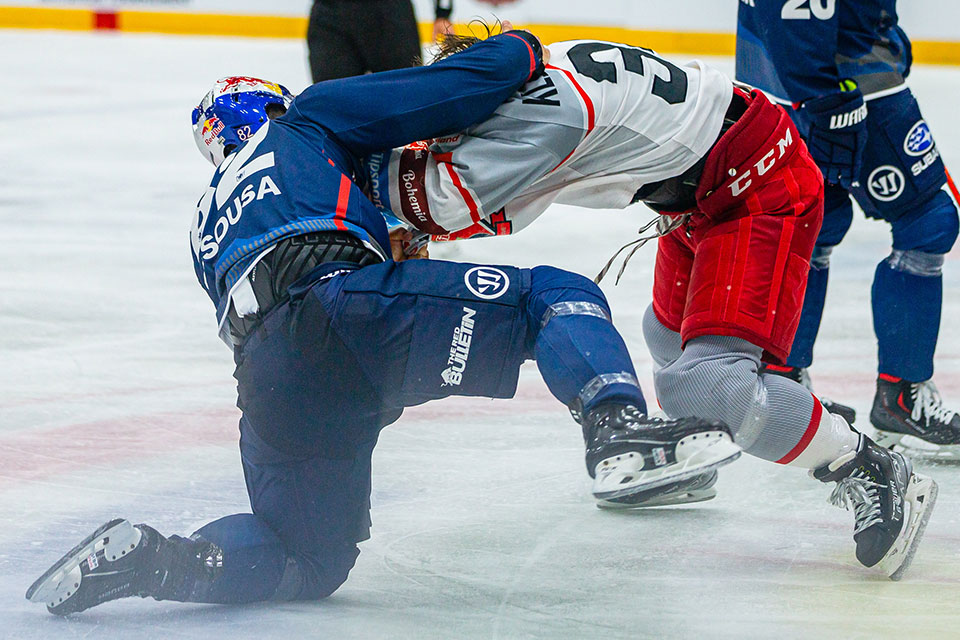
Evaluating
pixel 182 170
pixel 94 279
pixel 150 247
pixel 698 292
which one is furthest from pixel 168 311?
pixel 182 170

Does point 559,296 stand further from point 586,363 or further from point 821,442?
point 821,442

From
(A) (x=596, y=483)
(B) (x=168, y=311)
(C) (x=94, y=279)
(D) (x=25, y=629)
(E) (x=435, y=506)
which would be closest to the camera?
(A) (x=596, y=483)

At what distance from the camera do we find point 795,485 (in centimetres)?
250

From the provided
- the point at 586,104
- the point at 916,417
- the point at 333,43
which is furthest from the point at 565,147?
the point at 333,43

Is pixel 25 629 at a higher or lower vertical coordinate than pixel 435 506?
higher

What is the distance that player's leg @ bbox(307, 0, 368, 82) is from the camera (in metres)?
4.79

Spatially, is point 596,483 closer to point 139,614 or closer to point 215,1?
point 139,614

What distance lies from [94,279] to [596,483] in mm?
2937

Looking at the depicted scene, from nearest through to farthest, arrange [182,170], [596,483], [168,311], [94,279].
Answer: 1. [596,483]
2. [168,311]
3. [94,279]
4. [182,170]

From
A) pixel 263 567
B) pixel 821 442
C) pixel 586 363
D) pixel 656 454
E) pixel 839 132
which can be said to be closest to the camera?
pixel 656 454

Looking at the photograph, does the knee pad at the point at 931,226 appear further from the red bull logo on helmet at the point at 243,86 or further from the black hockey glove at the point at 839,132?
the red bull logo on helmet at the point at 243,86

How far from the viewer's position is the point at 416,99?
5.52 ft

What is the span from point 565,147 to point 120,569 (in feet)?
2.92

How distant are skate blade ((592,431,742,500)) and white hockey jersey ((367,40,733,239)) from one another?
541mm
